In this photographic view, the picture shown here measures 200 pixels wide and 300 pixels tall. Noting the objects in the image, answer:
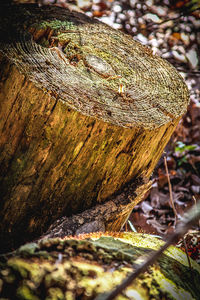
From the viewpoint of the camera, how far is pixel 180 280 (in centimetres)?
87

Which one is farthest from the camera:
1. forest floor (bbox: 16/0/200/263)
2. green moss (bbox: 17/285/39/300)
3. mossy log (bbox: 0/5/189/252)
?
forest floor (bbox: 16/0/200/263)

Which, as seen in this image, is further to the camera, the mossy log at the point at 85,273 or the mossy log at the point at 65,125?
the mossy log at the point at 65,125

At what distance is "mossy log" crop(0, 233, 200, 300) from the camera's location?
0.66 meters

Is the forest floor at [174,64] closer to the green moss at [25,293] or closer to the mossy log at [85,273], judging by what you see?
the mossy log at [85,273]

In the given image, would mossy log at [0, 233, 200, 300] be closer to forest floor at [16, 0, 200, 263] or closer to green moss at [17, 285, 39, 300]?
green moss at [17, 285, 39, 300]

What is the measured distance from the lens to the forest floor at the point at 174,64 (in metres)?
2.64

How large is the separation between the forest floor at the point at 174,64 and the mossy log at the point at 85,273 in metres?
1.41

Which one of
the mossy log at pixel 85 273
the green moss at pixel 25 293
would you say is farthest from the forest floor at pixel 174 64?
the green moss at pixel 25 293

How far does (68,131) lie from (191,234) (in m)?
1.22

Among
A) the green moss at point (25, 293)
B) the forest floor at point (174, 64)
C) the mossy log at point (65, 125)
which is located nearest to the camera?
the green moss at point (25, 293)

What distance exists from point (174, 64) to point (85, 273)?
4.18 m

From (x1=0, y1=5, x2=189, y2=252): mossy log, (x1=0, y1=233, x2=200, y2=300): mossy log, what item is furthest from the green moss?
(x1=0, y1=5, x2=189, y2=252): mossy log

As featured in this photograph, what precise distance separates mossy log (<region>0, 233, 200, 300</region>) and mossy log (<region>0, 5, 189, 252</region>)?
17.2 inches

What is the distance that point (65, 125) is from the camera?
1.16 meters
